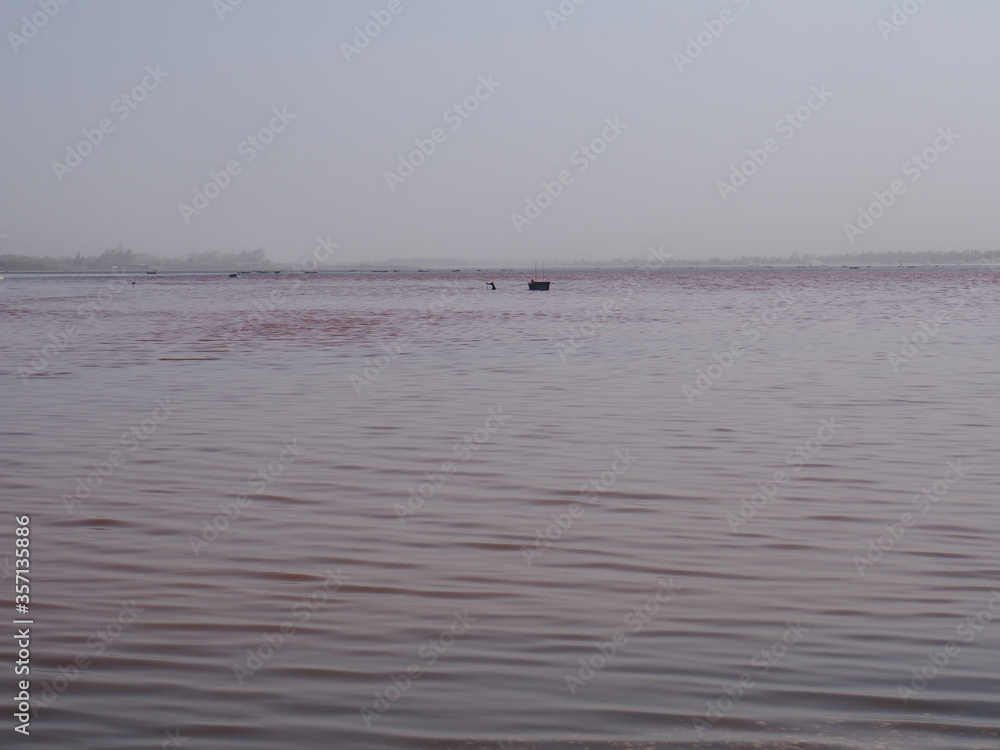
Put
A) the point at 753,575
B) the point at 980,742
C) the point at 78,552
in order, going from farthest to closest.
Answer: the point at 78,552 → the point at 753,575 → the point at 980,742

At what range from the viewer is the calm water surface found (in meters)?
5.15

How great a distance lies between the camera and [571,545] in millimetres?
8375

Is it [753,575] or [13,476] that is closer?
[753,575]

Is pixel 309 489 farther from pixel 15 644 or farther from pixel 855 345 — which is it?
pixel 855 345

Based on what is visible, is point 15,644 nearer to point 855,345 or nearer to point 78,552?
point 78,552

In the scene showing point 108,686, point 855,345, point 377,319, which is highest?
point 108,686

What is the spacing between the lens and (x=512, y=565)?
780 cm

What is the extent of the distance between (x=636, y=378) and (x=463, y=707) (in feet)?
52.6

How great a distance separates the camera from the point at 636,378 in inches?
825

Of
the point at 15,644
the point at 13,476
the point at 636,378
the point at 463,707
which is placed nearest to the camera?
the point at 463,707

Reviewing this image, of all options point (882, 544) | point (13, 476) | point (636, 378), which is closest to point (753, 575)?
point (882, 544)

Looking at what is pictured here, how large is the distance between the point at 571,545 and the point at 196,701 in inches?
145

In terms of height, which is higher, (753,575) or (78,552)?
(753,575)

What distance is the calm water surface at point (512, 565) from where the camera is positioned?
5.15 meters
